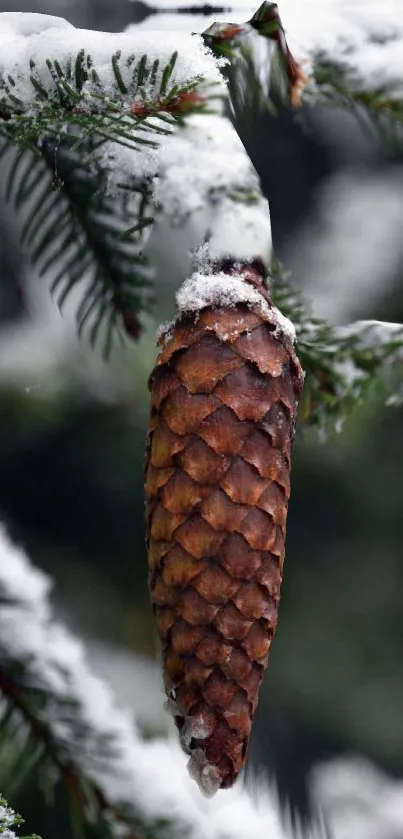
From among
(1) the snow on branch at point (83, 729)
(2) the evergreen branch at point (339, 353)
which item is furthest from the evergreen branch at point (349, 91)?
(1) the snow on branch at point (83, 729)

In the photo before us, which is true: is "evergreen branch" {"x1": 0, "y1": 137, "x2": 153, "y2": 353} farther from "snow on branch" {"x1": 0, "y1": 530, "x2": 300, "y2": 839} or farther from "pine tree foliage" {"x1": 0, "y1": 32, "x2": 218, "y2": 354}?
"snow on branch" {"x1": 0, "y1": 530, "x2": 300, "y2": 839}

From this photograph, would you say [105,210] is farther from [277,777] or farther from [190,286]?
[277,777]

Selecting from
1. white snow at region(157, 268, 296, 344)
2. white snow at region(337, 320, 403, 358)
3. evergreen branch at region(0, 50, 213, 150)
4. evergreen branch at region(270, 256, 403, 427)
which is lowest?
white snow at region(157, 268, 296, 344)

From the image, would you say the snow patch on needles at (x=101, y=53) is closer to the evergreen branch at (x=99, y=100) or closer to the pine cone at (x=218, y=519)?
the evergreen branch at (x=99, y=100)

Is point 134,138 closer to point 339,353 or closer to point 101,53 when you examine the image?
point 101,53

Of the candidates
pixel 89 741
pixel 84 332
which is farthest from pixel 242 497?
pixel 84 332

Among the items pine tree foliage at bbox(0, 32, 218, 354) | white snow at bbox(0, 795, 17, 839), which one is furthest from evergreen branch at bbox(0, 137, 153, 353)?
white snow at bbox(0, 795, 17, 839)
